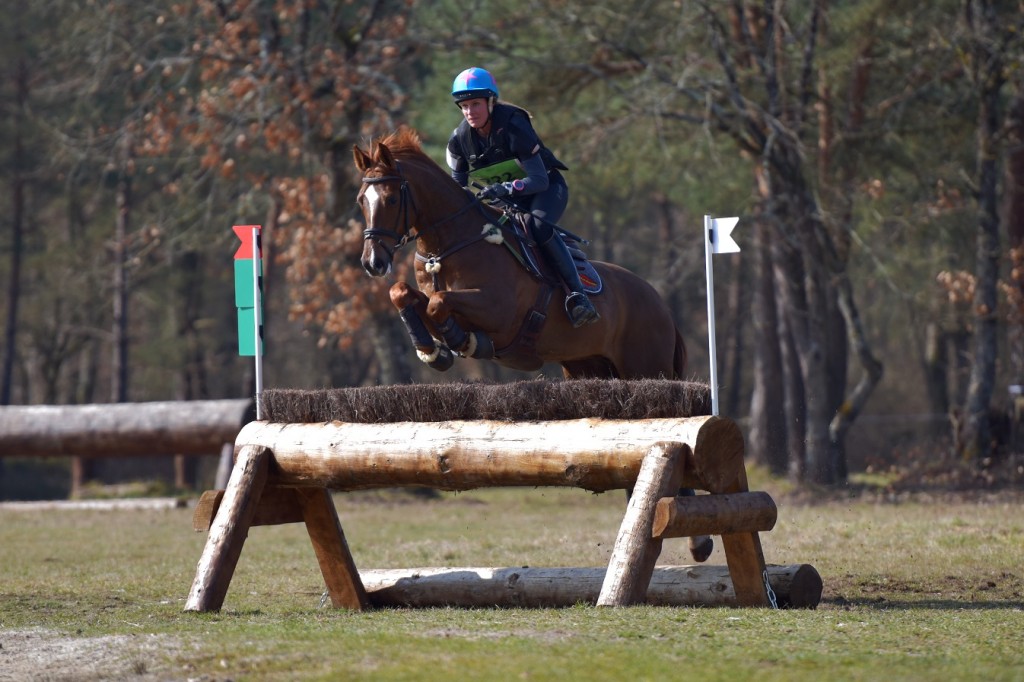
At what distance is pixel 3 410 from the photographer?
20.3 meters

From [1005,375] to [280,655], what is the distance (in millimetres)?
21297

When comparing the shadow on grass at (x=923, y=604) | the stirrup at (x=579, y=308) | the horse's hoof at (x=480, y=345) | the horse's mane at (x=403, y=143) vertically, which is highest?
the horse's mane at (x=403, y=143)

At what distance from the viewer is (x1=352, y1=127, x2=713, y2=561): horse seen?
7852 mm

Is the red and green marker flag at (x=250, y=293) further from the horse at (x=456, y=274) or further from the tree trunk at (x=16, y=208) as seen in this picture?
the tree trunk at (x=16, y=208)

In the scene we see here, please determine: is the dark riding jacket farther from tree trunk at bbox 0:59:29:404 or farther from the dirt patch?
tree trunk at bbox 0:59:29:404

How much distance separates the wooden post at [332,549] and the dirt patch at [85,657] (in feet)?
6.32

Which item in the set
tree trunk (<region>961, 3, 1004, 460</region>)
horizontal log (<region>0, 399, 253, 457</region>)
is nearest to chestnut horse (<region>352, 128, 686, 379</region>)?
horizontal log (<region>0, 399, 253, 457</region>)

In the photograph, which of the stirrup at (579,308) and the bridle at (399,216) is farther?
the stirrup at (579,308)

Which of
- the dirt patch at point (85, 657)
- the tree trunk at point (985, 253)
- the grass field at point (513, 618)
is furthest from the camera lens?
the tree trunk at point (985, 253)

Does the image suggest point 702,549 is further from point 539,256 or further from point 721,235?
point 721,235

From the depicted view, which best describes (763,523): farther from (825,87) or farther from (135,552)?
(825,87)

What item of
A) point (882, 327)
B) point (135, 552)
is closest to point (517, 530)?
point (135, 552)

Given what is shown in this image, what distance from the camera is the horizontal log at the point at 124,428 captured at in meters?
18.3

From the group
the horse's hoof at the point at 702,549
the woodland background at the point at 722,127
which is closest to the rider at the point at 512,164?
the horse's hoof at the point at 702,549
